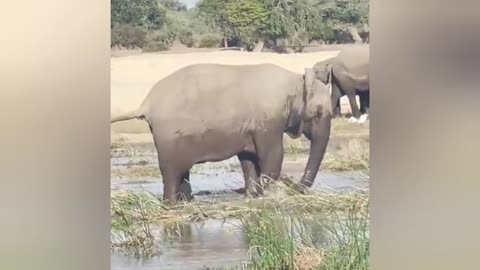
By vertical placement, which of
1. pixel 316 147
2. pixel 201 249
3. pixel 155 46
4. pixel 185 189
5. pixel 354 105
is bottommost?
pixel 201 249

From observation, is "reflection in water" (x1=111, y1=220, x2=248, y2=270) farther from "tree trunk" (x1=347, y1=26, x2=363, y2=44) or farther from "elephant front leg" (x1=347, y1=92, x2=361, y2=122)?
"tree trunk" (x1=347, y1=26, x2=363, y2=44)

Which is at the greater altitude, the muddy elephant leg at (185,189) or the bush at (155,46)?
the bush at (155,46)

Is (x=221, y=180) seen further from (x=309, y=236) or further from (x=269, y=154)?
(x=309, y=236)

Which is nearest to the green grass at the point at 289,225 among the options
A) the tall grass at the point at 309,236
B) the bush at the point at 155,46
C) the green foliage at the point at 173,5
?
the tall grass at the point at 309,236

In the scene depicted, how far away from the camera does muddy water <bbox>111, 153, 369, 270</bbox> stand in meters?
1.44

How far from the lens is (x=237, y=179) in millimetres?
1471

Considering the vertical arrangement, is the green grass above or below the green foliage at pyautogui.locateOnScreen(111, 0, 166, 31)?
below

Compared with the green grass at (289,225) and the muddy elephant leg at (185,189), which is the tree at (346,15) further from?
the muddy elephant leg at (185,189)

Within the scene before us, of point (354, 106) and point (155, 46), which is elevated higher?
point (155, 46)

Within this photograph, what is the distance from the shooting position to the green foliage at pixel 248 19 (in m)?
1.47

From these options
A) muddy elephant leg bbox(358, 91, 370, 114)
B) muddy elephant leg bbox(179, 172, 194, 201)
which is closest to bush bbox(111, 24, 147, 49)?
muddy elephant leg bbox(179, 172, 194, 201)

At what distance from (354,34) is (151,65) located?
49cm

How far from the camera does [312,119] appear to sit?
1.49 m

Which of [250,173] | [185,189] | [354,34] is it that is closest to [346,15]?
[354,34]
